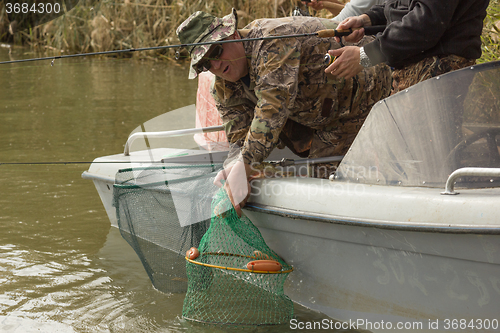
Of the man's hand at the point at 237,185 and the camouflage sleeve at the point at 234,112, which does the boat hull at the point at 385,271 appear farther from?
the camouflage sleeve at the point at 234,112

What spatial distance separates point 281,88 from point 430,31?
80cm

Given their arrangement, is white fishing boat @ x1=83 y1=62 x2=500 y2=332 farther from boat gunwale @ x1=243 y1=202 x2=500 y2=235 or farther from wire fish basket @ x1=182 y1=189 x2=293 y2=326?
wire fish basket @ x1=182 y1=189 x2=293 y2=326

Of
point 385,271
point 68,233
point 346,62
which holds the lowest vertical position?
point 68,233

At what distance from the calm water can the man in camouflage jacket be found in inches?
39.9

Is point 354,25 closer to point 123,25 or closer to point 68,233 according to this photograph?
point 68,233

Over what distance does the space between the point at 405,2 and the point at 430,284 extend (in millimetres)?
1346

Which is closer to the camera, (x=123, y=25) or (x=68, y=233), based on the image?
(x=68, y=233)

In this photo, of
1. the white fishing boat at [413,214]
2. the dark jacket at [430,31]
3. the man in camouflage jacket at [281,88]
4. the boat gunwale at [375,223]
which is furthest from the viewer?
the man in camouflage jacket at [281,88]

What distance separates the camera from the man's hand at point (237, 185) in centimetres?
306

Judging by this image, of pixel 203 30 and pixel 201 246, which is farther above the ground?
pixel 203 30

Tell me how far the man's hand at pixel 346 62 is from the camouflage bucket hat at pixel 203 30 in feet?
1.85

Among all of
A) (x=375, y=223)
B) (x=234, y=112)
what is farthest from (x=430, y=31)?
(x=234, y=112)

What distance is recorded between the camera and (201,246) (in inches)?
124

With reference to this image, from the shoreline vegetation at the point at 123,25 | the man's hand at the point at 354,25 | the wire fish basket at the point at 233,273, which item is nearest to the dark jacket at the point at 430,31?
the man's hand at the point at 354,25
